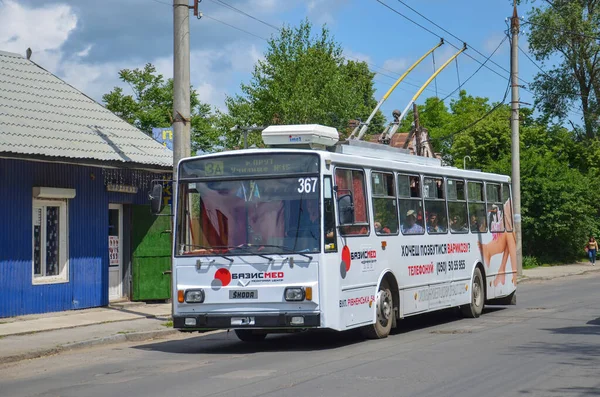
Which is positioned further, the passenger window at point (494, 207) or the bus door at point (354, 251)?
the passenger window at point (494, 207)

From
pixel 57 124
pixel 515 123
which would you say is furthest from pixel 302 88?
pixel 57 124

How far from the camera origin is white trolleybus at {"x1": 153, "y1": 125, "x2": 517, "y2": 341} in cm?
1301

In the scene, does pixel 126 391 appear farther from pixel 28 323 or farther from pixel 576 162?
pixel 576 162

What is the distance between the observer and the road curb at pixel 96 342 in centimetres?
1377

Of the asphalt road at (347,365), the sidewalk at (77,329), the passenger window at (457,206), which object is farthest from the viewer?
the passenger window at (457,206)

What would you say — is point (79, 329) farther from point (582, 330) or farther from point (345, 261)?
point (582, 330)

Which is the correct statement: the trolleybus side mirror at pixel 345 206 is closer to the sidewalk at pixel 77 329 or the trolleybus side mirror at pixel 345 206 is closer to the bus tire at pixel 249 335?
the bus tire at pixel 249 335

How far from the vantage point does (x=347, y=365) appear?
11.5 metres

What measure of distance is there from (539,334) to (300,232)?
4.45 meters

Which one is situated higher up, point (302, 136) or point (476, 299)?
point (302, 136)

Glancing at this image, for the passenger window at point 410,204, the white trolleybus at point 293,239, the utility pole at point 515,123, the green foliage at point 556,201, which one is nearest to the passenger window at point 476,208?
the passenger window at point 410,204

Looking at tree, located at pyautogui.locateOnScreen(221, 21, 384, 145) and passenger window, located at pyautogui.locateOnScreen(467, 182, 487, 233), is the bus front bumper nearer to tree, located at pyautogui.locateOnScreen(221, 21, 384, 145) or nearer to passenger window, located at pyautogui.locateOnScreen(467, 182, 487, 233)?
passenger window, located at pyautogui.locateOnScreen(467, 182, 487, 233)

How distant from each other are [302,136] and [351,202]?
5.36ft

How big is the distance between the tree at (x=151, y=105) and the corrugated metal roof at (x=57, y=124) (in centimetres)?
3538
